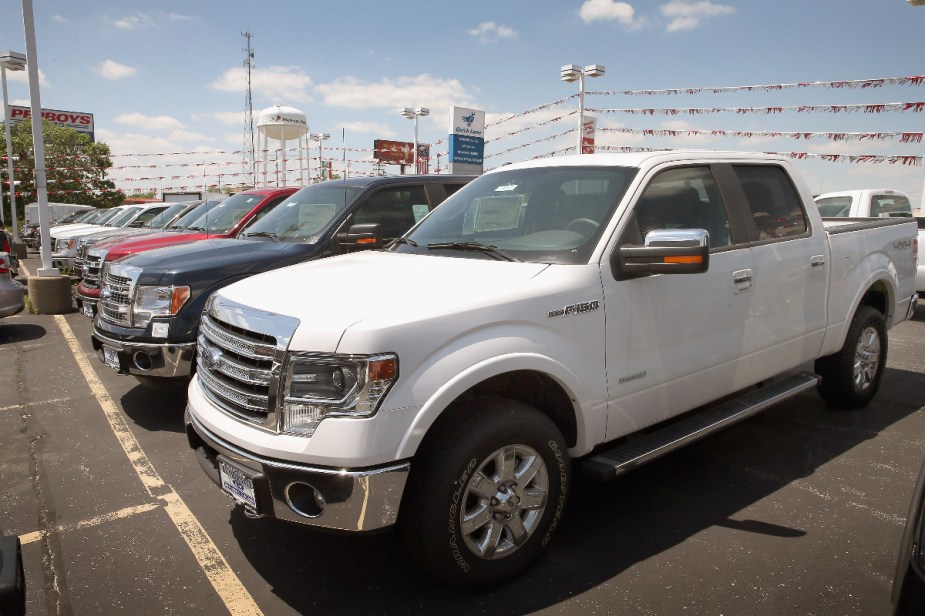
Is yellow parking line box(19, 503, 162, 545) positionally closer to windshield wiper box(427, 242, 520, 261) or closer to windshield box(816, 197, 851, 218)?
windshield wiper box(427, 242, 520, 261)

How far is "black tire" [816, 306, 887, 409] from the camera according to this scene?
4941 millimetres

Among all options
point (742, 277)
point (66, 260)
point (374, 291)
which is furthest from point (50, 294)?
point (742, 277)

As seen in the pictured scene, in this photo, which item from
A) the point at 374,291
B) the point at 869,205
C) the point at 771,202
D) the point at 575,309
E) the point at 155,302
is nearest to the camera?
the point at 374,291

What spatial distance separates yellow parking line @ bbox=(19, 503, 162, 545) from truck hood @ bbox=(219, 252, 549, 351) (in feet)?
4.75

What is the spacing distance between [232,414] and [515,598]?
1.45 m

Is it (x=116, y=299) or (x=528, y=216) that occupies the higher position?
(x=528, y=216)

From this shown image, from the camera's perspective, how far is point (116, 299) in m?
5.34

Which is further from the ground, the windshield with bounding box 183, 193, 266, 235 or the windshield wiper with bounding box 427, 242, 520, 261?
the windshield with bounding box 183, 193, 266, 235

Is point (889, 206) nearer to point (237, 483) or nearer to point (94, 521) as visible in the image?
point (237, 483)

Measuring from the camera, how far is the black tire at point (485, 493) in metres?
2.59

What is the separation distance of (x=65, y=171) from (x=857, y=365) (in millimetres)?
42538

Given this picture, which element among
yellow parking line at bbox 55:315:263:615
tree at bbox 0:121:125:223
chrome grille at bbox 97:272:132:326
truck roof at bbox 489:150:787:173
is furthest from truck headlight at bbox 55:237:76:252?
tree at bbox 0:121:125:223

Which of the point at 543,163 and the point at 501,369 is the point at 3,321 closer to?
the point at 543,163

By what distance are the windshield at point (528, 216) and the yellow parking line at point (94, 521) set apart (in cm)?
207
